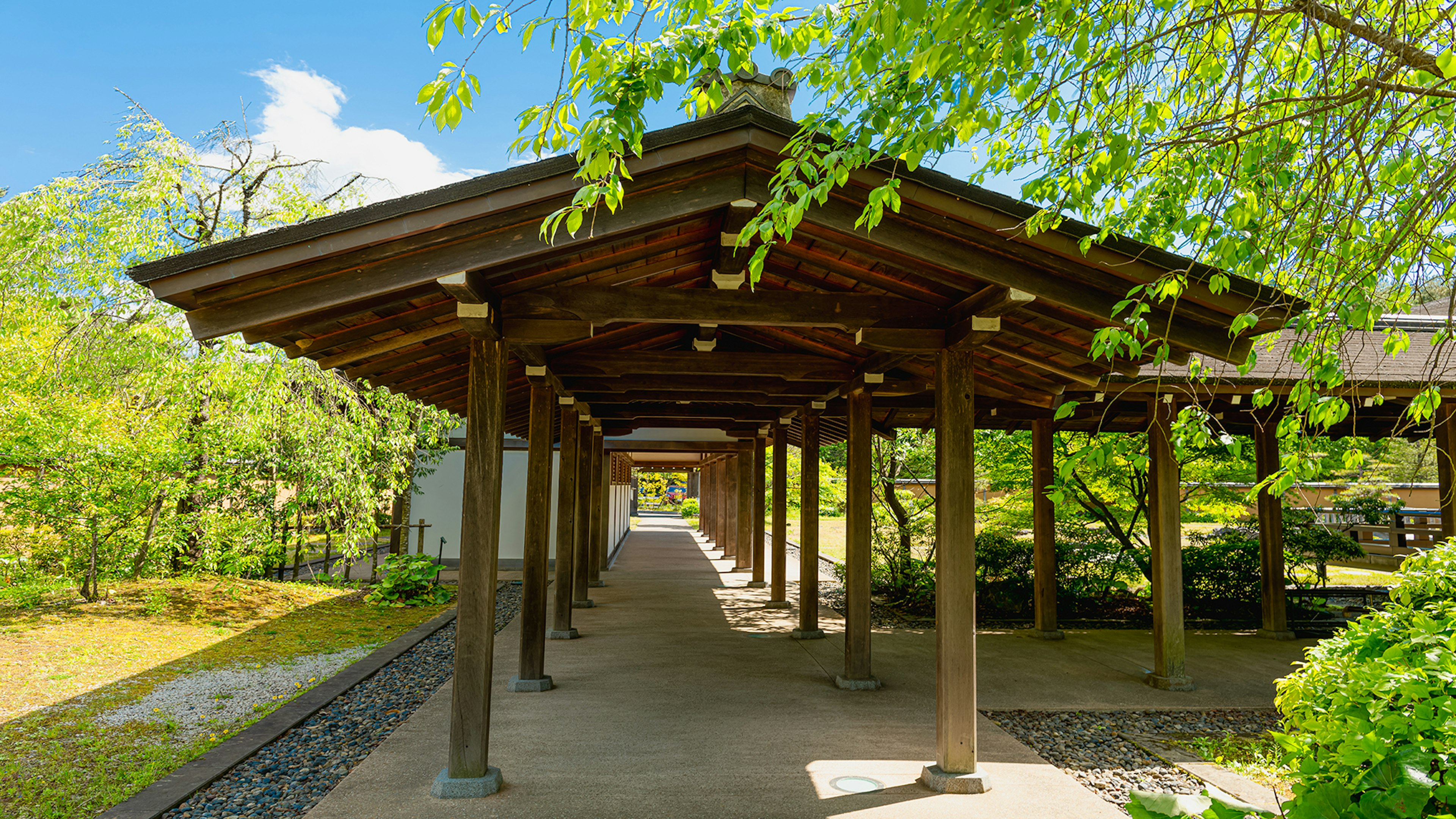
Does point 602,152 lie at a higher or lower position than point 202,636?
higher

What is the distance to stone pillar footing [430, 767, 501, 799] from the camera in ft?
14.0

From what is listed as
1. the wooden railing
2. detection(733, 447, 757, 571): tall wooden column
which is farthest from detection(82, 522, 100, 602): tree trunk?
the wooden railing

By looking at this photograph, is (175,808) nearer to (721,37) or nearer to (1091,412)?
(721,37)

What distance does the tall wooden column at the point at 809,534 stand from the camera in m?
8.43

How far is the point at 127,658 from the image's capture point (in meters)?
7.61

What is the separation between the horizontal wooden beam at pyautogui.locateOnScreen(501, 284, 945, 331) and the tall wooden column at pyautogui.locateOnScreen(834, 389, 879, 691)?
69.3 inches

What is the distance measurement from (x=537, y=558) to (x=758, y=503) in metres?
6.37

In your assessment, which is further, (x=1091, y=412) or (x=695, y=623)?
(x=695, y=623)

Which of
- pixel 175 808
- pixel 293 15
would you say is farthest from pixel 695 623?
pixel 293 15

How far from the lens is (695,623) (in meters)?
10.2

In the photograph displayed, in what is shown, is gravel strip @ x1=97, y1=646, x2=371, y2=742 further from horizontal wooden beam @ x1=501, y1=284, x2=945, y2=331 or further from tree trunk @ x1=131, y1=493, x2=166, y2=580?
tree trunk @ x1=131, y1=493, x2=166, y2=580

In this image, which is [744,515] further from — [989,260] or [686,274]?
[989,260]

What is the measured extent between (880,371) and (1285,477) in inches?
140

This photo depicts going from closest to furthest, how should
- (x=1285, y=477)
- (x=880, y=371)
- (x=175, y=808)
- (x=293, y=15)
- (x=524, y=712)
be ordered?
(x=1285, y=477), (x=175, y=808), (x=524, y=712), (x=880, y=371), (x=293, y=15)
